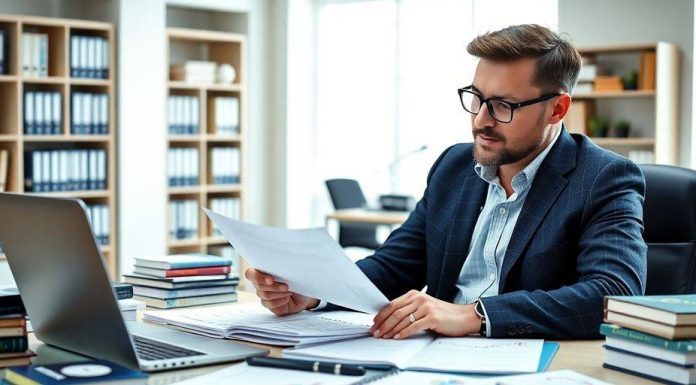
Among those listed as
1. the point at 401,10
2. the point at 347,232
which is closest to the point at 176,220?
the point at 347,232

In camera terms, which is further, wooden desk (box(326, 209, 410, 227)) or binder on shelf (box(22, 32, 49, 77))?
wooden desk (box(326, 209, 410, 227))

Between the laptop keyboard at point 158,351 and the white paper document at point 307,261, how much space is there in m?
0.24

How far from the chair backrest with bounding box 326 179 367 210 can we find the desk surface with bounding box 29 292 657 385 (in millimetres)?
4834

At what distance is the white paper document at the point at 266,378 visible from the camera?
153 centimetres

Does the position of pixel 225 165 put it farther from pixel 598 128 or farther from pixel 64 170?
pixel 598 128

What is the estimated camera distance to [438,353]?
A: 5.68ft

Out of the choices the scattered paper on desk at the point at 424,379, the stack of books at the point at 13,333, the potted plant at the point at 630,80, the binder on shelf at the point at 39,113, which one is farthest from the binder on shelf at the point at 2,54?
the scattered paper on desk at the point at 424,379

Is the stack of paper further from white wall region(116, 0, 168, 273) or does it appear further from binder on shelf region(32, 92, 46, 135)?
white wall region(116, 0, 168, 273)

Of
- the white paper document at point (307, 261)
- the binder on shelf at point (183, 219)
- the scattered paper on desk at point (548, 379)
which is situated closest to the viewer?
the scattered paper on desk at point (548, 379)

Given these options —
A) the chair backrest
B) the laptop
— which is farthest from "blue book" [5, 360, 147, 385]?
the chair backrest

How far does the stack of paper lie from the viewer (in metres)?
1.85

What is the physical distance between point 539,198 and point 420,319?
1.63ft

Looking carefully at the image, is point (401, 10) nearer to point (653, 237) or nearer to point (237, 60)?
point (237, 60)

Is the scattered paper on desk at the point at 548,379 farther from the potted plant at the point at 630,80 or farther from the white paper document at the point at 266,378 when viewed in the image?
the potted plant at the point at 630,80
